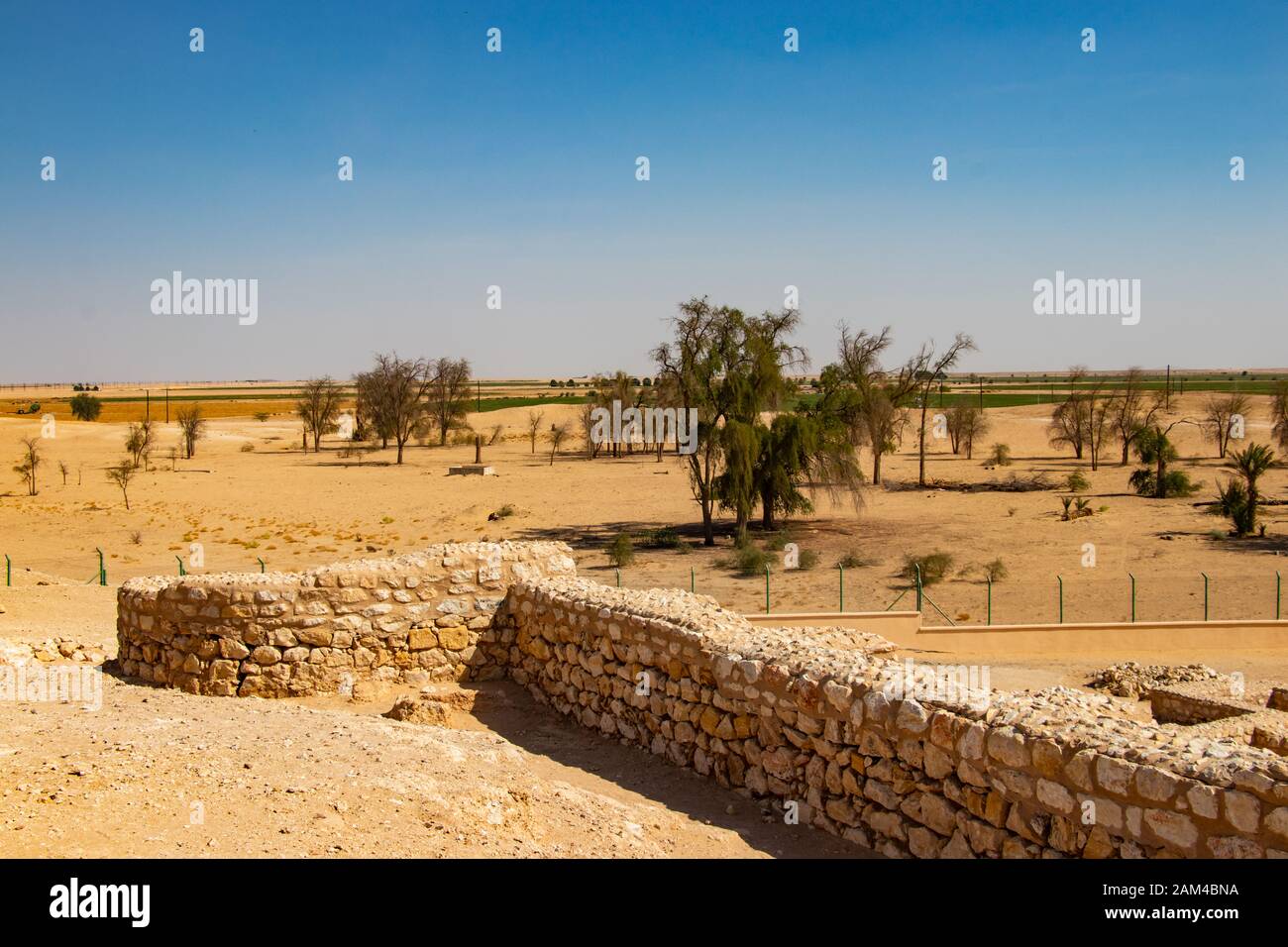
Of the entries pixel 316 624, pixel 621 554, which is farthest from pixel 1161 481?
pixel 316 624

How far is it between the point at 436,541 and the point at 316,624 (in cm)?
2130

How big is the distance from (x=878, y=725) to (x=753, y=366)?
25.0m

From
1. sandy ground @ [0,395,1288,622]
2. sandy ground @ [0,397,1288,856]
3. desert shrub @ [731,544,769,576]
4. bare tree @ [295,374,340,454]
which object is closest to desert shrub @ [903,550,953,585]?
sandy ground @ [0,395,1288,622]

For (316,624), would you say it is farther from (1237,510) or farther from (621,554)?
(1237,510)

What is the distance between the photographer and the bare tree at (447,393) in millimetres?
69438

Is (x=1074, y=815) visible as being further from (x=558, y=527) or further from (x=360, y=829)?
(x=558, y=527)

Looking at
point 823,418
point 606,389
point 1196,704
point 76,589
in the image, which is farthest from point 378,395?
point 1196,704

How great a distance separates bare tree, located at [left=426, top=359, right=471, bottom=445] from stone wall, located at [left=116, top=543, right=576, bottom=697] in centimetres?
5966

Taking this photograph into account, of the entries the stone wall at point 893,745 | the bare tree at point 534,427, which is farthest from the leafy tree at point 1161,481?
the bare tree at point 534,427

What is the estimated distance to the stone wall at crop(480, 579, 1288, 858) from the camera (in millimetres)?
4781

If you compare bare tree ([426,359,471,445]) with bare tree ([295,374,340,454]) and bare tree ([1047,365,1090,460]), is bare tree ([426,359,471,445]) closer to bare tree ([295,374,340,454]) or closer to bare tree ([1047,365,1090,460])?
bare tree ([295,374,340,454])

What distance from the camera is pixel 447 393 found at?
70.9 m

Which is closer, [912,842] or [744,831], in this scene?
[912,842]

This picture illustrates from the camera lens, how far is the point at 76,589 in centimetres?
1777
